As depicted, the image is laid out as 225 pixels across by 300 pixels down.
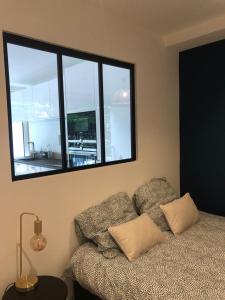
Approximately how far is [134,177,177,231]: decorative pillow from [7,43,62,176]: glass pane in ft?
3.22

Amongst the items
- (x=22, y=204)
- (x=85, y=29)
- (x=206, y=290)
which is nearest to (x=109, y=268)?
(x=206, y=290)

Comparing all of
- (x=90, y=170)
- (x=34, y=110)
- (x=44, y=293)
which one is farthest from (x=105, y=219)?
(x=34, y=110)

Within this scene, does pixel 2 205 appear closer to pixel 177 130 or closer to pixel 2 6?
pixel 2 6

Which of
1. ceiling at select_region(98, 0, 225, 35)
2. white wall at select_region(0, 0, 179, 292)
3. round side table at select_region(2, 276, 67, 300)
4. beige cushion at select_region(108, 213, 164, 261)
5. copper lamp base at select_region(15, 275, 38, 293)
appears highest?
ceiling at select_region(98, 0, 225, 35)

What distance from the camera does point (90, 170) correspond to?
2439mm

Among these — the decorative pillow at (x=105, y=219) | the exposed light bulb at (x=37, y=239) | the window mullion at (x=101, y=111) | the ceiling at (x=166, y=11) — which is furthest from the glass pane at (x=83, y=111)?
the exposed light bulb at (x=37, y=239)

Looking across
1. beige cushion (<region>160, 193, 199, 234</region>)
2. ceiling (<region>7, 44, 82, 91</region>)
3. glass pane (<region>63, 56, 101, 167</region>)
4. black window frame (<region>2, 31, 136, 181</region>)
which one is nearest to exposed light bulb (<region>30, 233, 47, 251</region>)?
black window frame (<region>2, 31, 136, 181</region>)

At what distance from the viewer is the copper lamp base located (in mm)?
1770

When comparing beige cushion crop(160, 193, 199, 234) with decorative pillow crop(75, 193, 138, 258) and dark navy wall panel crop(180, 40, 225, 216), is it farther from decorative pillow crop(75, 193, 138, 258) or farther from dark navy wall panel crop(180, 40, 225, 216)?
dark navy wall panel crop(180, 40, 225, 216)

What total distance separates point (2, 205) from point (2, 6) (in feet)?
4.55

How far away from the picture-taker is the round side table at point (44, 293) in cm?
171

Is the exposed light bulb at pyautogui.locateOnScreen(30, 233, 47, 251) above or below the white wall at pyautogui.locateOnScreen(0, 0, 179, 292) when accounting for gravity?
below

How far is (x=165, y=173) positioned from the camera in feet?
11.0

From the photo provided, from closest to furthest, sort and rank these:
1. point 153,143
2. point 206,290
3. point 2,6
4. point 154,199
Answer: point 206,290 < point 2,6 < point 154,199 < point 153,143
